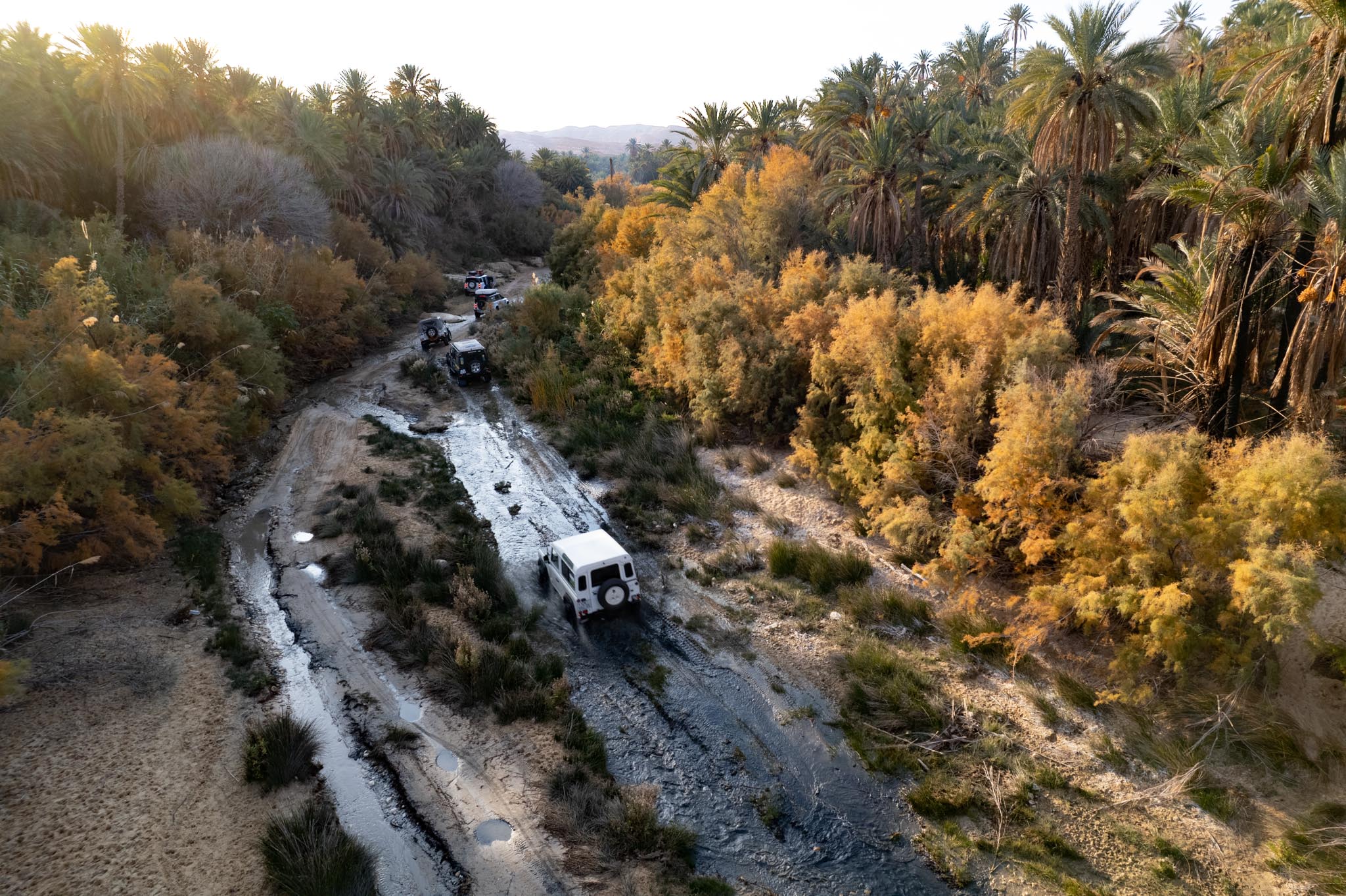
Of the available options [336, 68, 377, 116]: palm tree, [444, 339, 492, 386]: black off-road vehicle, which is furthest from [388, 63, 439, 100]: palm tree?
[444, 339, 492, 386]: black off-road vehicle

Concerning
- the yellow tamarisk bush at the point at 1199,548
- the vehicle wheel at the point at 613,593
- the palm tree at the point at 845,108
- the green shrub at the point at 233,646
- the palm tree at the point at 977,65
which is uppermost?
the palm tree at the point at 977,65

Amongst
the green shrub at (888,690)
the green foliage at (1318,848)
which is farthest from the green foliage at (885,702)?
the green foliage at (1318,848)

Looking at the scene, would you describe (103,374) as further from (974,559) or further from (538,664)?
(974,559)

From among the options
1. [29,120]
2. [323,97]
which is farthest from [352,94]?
[29,120]

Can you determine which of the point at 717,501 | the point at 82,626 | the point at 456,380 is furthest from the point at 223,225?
the point at 717,501

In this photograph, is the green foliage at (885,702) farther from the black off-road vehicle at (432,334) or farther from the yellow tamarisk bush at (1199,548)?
the black off-road vehicle at (432,334)

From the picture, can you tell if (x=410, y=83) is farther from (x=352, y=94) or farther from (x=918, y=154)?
(x=918, y=154)
